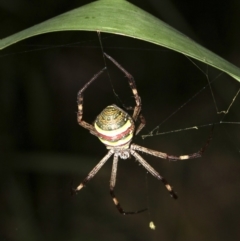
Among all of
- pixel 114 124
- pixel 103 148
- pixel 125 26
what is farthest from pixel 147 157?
pixel 125 26

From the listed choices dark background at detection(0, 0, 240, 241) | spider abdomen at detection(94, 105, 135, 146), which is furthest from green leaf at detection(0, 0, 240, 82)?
dark background at detection(0, 0, 240, 241)

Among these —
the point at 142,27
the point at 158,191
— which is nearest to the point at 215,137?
the point at 158,191

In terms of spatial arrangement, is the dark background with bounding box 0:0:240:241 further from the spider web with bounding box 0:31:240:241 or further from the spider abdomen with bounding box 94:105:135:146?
the spider abdomen with bounding box 94:105:135:146

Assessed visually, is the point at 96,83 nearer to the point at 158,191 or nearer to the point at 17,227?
the point at 158,191

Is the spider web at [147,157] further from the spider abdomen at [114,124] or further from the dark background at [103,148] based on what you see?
the spider abdomen at [114,124]

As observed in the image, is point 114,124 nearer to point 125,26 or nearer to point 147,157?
point 125,26

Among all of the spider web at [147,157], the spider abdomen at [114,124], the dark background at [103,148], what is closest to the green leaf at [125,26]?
the spider abdomen at [114,124]

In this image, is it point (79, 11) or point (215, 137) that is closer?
point (79, 11)
